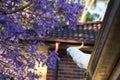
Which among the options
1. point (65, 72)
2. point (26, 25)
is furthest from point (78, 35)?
point (26, 25)

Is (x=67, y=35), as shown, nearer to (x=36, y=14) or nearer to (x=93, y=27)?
(x=93, y=27)

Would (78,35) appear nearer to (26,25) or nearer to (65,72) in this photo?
(65,72)

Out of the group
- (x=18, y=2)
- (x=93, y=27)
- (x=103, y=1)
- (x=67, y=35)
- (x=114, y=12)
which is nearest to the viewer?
(x=114, y=12)

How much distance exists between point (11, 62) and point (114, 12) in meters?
4.22

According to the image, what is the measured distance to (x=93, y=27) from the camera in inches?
468

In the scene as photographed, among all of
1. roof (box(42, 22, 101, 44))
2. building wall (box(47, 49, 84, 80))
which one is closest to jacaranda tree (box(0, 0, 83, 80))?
building wall (box(47, 49, 84, 80))

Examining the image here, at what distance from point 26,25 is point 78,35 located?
A: 440 centimetres

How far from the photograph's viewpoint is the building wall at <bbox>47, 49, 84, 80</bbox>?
9510 mm

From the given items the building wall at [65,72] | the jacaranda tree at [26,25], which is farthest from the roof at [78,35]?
the jacaranda tree at [26,25]

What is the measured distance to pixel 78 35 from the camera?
10.8m

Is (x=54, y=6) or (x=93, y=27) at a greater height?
(x=54, y=6)

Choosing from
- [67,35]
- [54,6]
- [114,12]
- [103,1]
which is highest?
[114,12]

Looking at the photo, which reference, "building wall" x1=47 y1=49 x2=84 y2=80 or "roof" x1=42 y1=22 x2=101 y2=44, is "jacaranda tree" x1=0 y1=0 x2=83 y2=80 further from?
"roof" x1=42 y1=22 x2=101 y2=44

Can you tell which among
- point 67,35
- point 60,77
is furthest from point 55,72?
point 67,35
